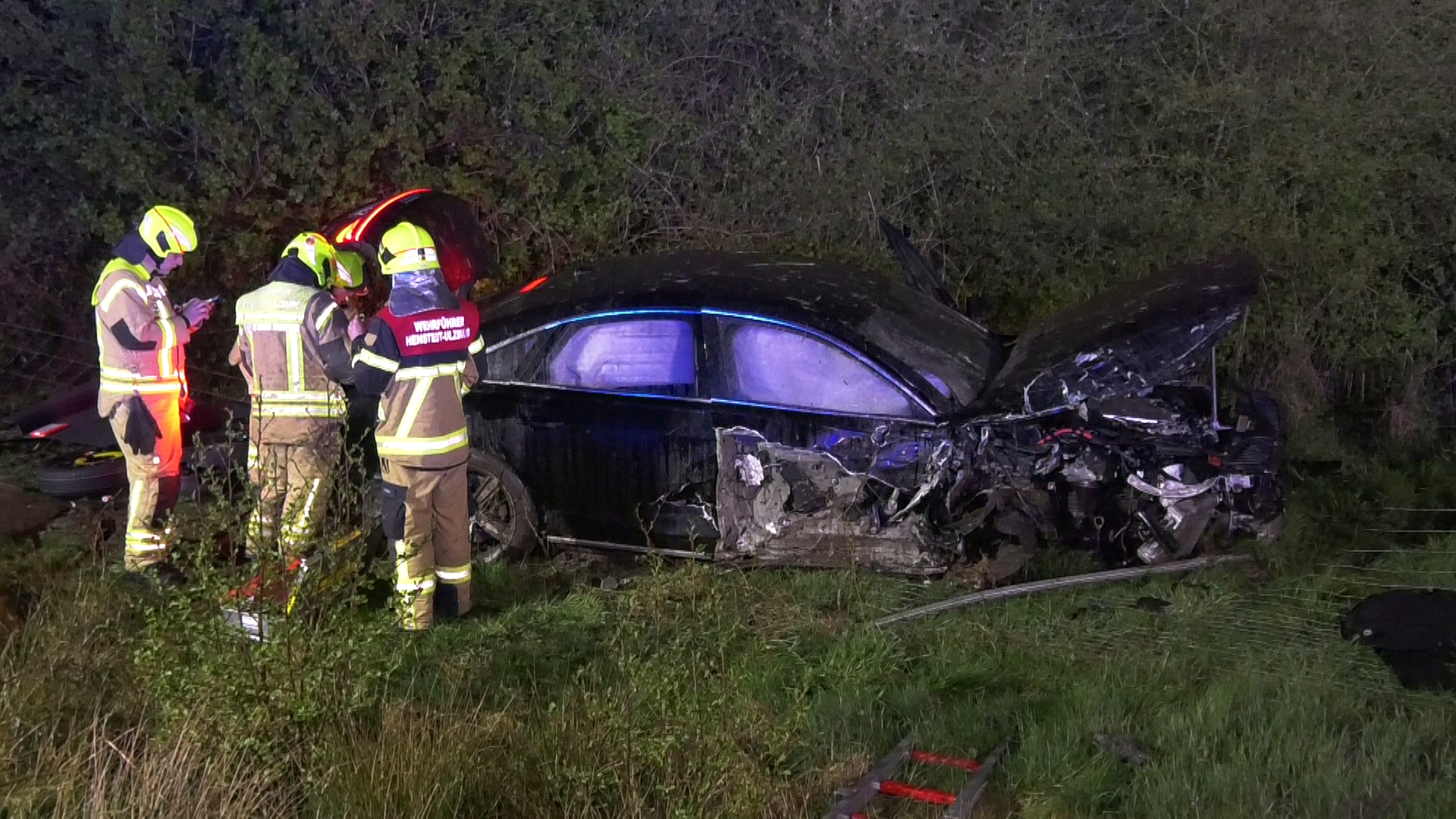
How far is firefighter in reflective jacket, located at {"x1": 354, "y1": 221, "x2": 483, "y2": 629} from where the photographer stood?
486 cm

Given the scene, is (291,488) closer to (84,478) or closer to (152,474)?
(152,474)

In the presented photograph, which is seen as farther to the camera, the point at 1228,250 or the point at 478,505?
the point at 1228,250

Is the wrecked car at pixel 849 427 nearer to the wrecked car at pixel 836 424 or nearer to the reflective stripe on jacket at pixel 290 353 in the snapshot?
the wrecked car at pixel 836 424

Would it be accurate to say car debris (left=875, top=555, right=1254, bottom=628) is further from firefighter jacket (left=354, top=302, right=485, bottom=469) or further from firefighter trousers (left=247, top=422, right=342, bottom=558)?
firefighter trousers (left=247, top=422, right=342, bottom=558)

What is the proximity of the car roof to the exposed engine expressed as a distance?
0.39 m

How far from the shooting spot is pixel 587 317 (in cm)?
564

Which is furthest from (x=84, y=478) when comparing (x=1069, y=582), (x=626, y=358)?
(x=1069, y=582)

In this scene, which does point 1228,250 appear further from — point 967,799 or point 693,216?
point 967,799

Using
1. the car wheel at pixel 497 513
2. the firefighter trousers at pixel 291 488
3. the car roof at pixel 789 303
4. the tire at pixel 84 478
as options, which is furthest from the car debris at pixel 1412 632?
the tire at pixel 84 478

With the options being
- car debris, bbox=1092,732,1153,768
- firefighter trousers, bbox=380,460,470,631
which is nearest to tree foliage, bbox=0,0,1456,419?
firefighter trousers, bbox=380,460,470,631

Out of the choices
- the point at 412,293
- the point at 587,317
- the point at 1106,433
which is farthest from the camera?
the point at 587,317

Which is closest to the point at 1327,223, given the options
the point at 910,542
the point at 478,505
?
the point at 910,542

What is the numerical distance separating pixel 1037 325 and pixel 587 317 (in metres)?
2.38

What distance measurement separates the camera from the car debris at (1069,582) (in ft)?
16.6
